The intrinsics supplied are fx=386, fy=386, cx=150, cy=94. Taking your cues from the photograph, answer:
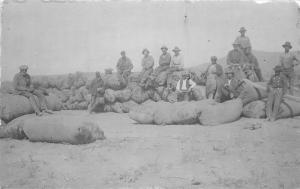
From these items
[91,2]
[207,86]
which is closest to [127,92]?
[207,86]

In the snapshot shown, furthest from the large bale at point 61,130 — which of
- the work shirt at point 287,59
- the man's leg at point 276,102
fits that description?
the work shirt at point 287,59

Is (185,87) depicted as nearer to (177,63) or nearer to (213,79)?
(213,79)

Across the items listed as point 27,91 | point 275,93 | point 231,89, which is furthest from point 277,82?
point 27,91

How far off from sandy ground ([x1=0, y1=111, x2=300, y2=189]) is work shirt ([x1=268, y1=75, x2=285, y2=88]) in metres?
0.71

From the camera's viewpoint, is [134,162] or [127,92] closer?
[134,162]

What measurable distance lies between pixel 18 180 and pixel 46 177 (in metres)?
0.41

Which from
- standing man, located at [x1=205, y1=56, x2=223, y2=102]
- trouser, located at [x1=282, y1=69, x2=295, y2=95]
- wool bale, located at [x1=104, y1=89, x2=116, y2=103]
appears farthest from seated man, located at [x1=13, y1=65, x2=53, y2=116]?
trouser, located at [x1=282, y1=69, x2=295, y2=95]

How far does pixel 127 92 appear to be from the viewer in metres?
9.83

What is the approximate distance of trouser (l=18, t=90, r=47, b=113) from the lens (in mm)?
8422

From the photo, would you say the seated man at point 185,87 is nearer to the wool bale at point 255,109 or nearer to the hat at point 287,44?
the wool bale at point 255,109

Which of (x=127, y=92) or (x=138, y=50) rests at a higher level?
(x=138, y=50)

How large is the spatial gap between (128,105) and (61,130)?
3.08 metres

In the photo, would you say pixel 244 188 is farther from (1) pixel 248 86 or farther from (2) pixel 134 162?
(1) pixel 248 86

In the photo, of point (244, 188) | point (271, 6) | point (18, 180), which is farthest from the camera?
point (271, 6)
